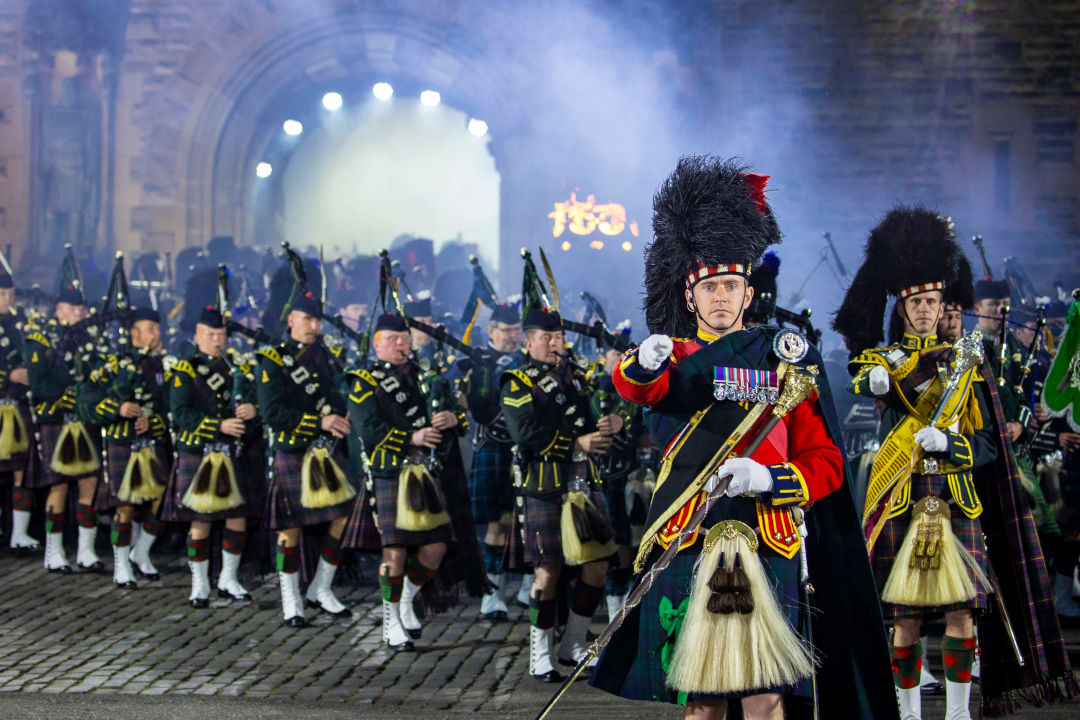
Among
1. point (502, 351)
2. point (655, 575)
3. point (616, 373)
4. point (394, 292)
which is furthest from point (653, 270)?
point (502, 351)

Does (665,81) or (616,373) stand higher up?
(665,81)

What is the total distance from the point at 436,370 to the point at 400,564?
165cm

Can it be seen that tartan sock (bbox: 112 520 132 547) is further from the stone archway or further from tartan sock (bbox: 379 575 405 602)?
the stone archway

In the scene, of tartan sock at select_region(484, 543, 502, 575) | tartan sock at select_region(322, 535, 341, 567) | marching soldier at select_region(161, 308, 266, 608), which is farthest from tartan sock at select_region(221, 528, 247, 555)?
tartan sock at select_region(484, 543, 502, 575)

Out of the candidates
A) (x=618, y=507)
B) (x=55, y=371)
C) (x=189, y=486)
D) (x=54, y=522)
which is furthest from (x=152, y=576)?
(x=618, y=507)

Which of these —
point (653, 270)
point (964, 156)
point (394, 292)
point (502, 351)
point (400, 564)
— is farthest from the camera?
point (964, 156)

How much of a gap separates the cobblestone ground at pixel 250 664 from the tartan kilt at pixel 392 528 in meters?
0.64

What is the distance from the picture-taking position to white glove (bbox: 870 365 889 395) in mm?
5199

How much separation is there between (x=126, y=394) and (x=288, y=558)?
242cm

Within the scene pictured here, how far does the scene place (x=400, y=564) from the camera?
7.23 meters

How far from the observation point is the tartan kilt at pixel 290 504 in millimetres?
8070

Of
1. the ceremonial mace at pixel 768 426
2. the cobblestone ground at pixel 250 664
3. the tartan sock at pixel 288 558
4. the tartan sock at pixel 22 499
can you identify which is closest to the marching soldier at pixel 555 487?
the cobblestone ground at pixel 250 664

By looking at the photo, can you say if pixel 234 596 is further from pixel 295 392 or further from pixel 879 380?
pixel 879 380

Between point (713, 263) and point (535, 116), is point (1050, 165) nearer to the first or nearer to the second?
point (535, 116)
